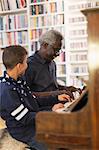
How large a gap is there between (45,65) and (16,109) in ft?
3.06

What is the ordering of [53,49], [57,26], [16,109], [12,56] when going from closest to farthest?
1. [16,109]
2. [12,56]
3. [53,49]
4. [57,26]

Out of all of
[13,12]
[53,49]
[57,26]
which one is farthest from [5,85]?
[13,12]

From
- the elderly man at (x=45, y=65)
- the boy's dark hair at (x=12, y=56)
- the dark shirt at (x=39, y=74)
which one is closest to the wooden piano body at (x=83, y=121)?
the boy's dark hair at (x=12, y=56)

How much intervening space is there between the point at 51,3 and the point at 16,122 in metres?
2.41

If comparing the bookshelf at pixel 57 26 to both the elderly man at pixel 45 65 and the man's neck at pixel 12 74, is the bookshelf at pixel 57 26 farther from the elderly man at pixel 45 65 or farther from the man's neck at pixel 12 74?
the man's neck at pixel 12 74

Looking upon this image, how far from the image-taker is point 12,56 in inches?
88.7

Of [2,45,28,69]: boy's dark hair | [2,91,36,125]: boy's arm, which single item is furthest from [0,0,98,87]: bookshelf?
[2,91,36,125]: boy's arm

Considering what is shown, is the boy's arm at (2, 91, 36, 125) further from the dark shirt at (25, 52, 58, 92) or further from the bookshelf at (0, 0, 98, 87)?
the bookshelf at (0, 0, 98, 87)

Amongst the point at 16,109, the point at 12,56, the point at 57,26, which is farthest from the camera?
the point at 57,26

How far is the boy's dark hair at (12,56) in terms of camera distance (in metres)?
2.24

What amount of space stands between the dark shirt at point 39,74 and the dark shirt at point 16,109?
1.78 feet

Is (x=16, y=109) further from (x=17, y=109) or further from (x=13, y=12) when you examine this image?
(x=13, y=12)

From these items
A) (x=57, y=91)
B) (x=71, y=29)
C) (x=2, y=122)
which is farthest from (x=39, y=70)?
(x=71, y=29)

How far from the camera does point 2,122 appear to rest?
2330 mm
